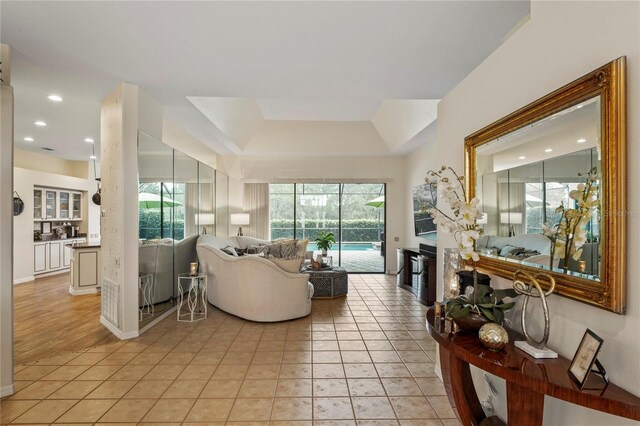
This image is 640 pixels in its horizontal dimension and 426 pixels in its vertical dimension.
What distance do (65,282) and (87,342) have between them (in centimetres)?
416

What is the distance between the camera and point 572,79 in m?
1.48

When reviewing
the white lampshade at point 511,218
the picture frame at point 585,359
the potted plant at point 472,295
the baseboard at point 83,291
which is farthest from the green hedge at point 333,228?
the picture frame at point 585,359

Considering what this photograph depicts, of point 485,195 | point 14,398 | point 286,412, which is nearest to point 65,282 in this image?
point 14,398

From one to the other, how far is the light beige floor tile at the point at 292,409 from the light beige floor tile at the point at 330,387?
0.49ft

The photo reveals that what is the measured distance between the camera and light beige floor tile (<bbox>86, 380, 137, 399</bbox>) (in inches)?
102

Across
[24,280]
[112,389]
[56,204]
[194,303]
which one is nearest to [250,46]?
[112,389]

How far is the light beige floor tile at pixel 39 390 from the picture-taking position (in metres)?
2.59

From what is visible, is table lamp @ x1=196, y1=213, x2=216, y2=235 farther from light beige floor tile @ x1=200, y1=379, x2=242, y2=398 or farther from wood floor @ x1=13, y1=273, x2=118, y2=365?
light beige floor tile @ x1=200, y1=379, x2=242, y2=398

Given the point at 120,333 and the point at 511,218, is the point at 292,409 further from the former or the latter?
the point at 120,333

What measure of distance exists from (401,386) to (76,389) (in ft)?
9.32

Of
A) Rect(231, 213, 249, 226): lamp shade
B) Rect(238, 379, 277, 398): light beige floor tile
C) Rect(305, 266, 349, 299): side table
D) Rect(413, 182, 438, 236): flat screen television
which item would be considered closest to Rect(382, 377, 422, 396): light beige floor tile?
Rect(238, 379, 277, 398): light beige floor tile

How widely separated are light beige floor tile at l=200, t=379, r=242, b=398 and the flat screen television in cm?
448

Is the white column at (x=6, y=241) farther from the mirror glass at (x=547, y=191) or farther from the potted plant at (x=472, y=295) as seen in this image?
the mirror glass at (x=547, y=191)

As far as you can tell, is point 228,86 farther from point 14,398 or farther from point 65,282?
point 65,282
